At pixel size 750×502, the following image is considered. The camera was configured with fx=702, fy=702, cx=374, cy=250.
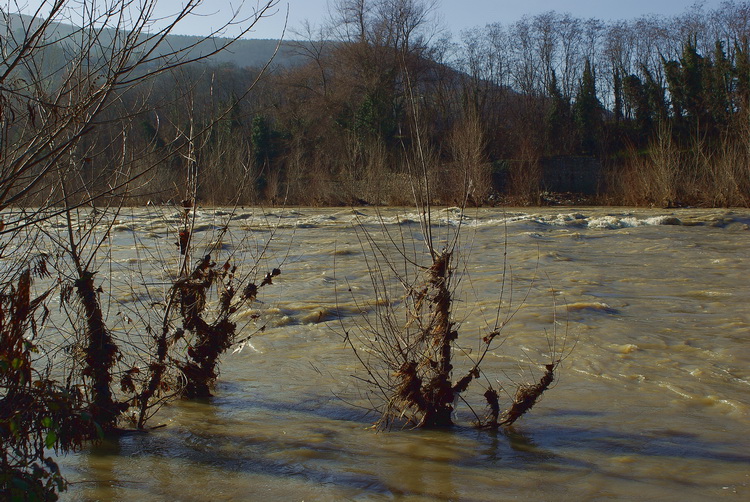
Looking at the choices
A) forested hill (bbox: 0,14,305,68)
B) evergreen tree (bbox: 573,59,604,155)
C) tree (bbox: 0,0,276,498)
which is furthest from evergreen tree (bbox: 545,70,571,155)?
tree (bbox: 0,0,276,498)

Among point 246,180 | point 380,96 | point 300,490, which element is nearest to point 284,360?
point 246,180

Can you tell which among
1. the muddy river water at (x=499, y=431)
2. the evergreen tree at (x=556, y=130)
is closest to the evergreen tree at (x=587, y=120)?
the evergreen tree at (x=556, y=130)

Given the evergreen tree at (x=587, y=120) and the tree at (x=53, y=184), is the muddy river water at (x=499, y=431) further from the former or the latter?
the evergreen tree at (x=587, y=120)

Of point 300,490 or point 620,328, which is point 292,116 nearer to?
point 620,328

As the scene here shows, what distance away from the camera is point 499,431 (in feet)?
14.5

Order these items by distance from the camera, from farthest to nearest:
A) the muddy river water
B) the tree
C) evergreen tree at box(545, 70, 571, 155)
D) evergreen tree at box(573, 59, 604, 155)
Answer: evergreen tree at box(545, 70, 571, 155) < evergreen tree at box(573, 59, 604, 155) < the muddy river water < the tree

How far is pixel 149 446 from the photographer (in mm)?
4223

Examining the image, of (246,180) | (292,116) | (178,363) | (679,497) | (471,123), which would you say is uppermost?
(292,116)

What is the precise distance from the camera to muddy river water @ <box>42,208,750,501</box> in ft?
12.2

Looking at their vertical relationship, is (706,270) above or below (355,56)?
below

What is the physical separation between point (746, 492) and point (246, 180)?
3.85 metres

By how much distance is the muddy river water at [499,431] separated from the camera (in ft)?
12.2

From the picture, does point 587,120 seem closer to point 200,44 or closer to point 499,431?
point 499,431

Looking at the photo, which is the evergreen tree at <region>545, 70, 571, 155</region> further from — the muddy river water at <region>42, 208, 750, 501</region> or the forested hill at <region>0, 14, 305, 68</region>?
the muddy river water at <region>42, 208, 750, 501</region>
